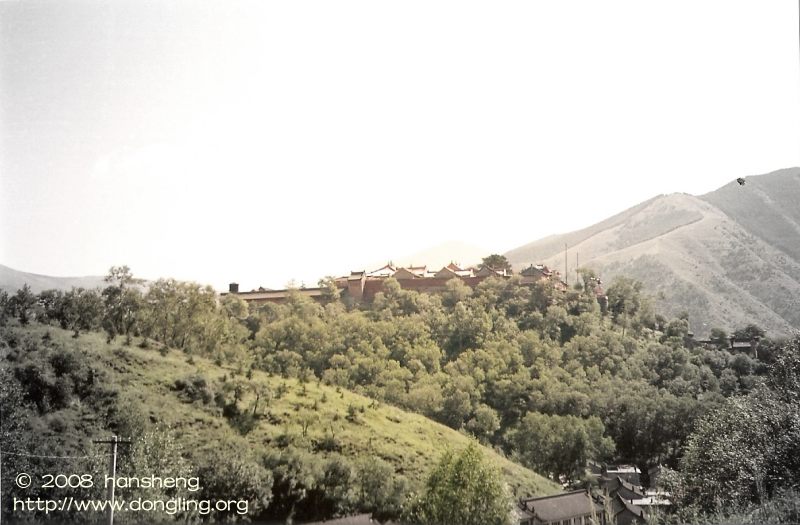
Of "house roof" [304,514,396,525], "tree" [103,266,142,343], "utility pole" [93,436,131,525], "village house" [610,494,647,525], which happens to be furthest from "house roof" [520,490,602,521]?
"tree" [103,266,142,343]

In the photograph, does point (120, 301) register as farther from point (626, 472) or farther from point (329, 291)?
point (626, 472)

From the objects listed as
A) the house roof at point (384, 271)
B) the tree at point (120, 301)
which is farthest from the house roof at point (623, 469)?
the tree at point (120, 301)

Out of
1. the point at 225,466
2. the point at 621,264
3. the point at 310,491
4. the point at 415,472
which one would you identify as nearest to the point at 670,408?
the point at 415,472

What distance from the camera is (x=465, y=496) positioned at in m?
7.70

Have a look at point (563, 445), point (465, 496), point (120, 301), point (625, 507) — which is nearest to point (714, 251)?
point (563, 445)

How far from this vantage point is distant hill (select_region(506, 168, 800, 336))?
14188 millimetres

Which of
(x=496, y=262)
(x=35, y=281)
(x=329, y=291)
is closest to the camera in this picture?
(x=35, y=281)

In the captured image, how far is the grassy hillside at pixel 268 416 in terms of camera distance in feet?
25.9

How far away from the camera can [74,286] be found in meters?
8.92

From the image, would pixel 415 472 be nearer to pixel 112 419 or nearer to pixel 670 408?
pixel 112 419

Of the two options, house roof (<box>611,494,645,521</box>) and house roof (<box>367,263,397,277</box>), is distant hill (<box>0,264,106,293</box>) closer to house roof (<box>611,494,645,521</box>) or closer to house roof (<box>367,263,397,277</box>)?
house roof (<box>367,263,397,277</box>)

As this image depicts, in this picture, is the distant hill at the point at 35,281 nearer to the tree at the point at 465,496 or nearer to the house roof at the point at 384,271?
the tree at the point at 465,496

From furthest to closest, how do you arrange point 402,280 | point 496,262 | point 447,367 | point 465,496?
point 496,262 → point 402,280 → point 447,367 → point 465,496

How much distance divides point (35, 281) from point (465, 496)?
6.06m
